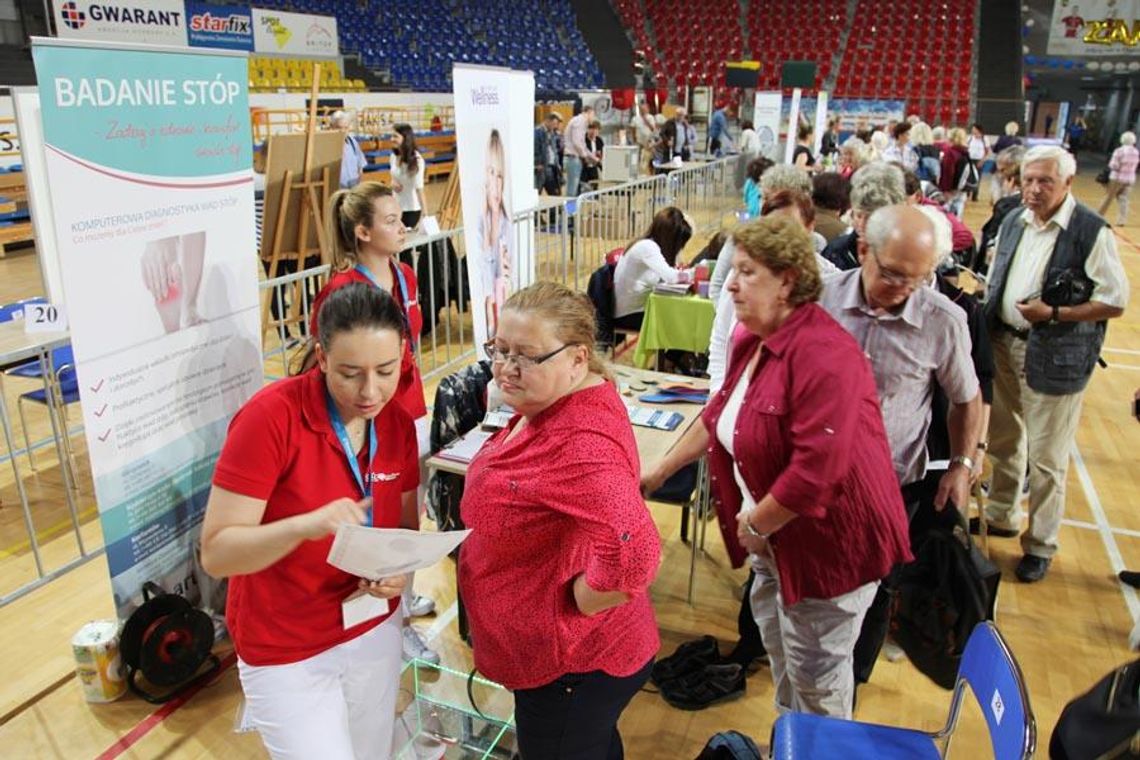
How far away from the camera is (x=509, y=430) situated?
Answer: 6.11 ft

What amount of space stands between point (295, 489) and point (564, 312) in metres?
0.69

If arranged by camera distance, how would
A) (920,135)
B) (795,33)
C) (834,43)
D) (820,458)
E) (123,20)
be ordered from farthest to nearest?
(795,33) < (834,43) < (123,20) < (920,135) < (820,458)

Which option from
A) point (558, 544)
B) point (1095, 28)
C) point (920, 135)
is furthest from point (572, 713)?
point (1095, 28)

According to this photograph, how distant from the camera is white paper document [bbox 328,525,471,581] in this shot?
1.56m

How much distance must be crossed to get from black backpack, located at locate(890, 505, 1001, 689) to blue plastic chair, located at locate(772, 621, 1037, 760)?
0.43 m

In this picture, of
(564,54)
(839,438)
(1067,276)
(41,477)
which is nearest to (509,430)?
(839,438)

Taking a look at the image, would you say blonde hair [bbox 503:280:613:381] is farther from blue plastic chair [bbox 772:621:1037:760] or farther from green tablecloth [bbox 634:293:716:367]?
green tablecloth [bbox 634:293:716:367]

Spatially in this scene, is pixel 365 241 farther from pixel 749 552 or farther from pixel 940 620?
pixel 940 620

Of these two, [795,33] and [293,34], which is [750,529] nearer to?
[293,34]

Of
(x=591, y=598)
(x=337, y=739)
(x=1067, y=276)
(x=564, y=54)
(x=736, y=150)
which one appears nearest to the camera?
(x=591, y=598)

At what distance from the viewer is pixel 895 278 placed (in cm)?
241

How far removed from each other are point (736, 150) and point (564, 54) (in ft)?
38.1

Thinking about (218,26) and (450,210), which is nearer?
(450,210)

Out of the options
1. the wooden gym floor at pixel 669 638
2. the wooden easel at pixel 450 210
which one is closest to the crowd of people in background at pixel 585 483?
the wooden gym floor at pixel 669 638
